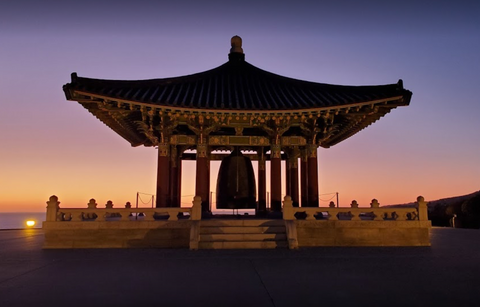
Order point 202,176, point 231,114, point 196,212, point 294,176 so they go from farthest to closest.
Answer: point 294,176, point 202,176, point 231,114, point 196,212

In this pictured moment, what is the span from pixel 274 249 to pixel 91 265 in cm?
583

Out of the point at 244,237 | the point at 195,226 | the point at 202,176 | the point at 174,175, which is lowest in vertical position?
the point at 244,237

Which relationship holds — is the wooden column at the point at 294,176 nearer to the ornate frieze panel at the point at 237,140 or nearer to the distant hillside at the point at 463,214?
the ornate frieze panel at the point at 237,140

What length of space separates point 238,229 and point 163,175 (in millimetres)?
4268

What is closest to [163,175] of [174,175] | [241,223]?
[174,175]

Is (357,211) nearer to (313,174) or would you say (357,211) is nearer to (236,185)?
(313,174)

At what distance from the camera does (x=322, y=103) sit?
15.2 m

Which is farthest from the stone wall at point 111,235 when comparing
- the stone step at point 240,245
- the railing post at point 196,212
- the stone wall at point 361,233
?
the stone wall at point 361,233

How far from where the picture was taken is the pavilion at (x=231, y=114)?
14609mm

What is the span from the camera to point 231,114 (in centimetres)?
1472

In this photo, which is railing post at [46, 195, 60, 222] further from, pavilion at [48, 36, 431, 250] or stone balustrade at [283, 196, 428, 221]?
stone balustrade at [283, 196, 428, 221]

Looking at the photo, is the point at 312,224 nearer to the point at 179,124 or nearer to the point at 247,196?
the point at 247,196

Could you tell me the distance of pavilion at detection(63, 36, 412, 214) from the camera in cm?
1461

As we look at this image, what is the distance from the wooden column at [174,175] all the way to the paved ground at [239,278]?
6352 millimetres
